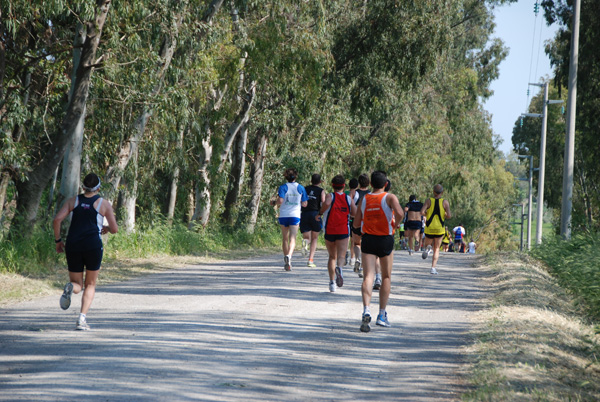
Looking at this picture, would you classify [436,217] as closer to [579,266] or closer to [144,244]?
[579,266]

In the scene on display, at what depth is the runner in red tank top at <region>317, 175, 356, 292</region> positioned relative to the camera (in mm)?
12602

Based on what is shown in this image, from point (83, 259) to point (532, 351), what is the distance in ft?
16.1

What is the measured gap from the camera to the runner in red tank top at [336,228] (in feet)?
41.3

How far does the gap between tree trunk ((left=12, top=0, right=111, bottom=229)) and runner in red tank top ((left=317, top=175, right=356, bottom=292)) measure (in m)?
5.29

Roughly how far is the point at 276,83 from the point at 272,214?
11344 mm

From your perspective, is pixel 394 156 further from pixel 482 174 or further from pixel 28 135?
pixel 482 174

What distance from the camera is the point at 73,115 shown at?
A: 15.0 meters

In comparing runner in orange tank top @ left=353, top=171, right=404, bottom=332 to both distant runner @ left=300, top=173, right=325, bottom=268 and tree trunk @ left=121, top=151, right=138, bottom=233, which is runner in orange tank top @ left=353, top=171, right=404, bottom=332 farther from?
tree trunk @ left=121, top=151, right=138, bottom=233

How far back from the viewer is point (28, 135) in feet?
66.5

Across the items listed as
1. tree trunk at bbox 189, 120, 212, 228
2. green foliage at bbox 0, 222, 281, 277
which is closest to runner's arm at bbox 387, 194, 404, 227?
green foliage at bbox 0, 222, 281, 277

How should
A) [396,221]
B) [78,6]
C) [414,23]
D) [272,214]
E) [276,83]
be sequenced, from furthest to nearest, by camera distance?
[272,214] → [414,23] → [276,83] → [78,6] → [396,221]

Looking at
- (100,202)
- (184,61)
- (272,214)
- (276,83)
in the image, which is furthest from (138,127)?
(272,214)

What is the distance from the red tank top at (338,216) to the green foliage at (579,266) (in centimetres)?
410

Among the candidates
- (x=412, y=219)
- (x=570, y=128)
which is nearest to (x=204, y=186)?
(x=412, y=219)
